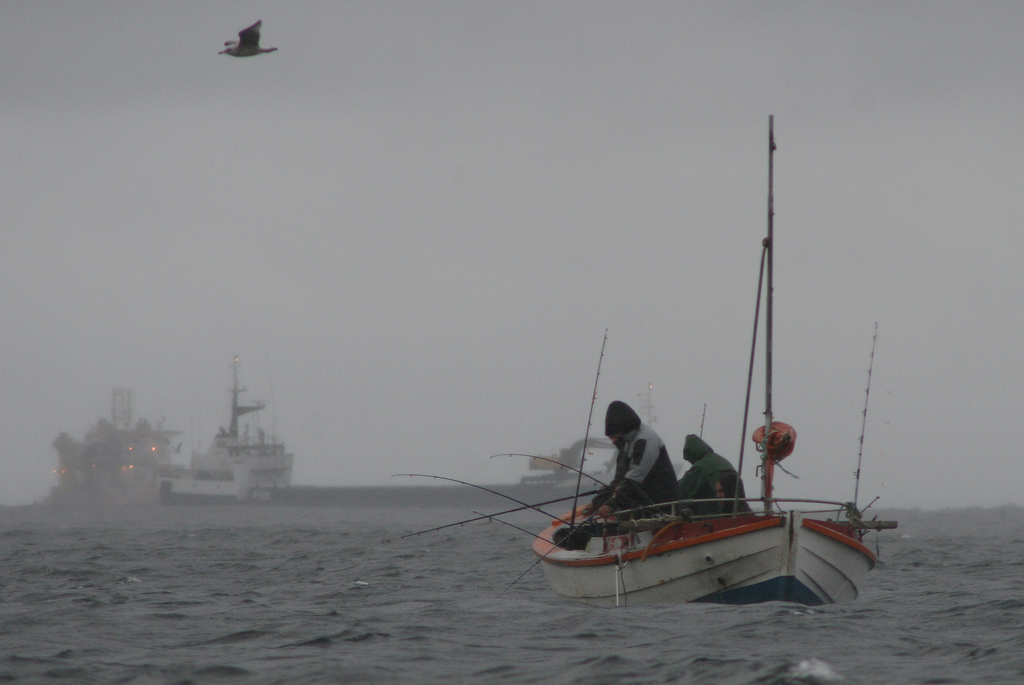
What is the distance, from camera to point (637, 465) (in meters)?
10.4

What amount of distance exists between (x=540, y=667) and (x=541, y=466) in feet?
252

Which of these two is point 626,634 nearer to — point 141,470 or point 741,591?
point 741,591

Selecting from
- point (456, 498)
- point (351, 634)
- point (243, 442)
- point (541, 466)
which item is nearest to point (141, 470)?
point (243, 442)

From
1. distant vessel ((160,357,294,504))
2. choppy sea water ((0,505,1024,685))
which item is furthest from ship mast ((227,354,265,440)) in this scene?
choppy sea water ((0,505,1024,685))

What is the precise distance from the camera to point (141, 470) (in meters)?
→ 103

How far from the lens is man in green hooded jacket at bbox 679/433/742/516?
10266mm

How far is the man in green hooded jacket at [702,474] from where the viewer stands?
10.3m

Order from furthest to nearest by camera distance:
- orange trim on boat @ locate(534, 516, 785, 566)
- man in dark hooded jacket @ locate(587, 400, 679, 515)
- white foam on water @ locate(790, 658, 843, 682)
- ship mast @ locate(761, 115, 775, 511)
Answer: man in dark hooded jacket @ locate(587, 400, 679, 515) → ship mast @ locate(761, 115, 775, 511) → orange trim on boat @ locate(534, 516, 785, 566) → white foam on water @ locate(790, 658, 843, 682)

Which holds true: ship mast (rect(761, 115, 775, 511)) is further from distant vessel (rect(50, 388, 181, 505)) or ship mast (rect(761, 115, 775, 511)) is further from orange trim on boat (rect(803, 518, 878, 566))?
distant vessel (rect(50, 388, 181, 505))

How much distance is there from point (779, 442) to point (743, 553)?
136 cm

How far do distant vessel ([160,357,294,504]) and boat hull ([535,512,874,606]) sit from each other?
8459cm

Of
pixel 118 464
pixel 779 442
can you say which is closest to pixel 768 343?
pixel 779 442

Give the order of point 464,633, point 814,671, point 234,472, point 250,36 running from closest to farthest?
point 814,671 → point 464,633 → point 250,36 → point 234,472

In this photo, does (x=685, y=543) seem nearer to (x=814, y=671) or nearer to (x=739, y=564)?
(x=739, y=564)
